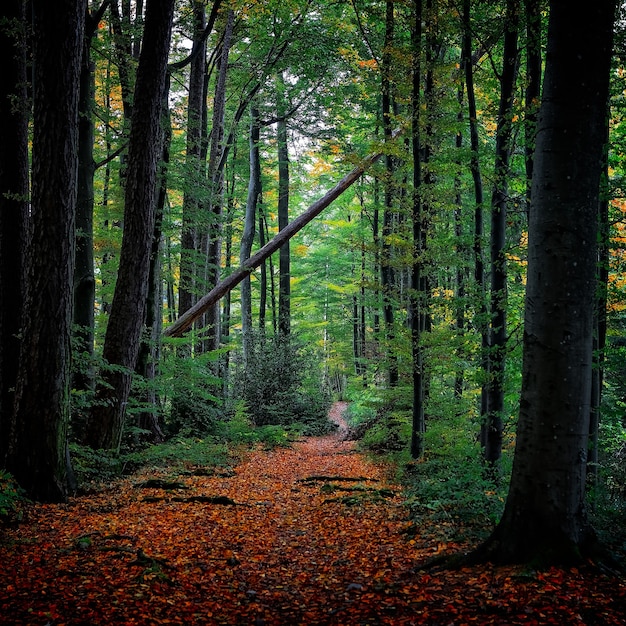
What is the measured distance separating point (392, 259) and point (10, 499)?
7.68 metres

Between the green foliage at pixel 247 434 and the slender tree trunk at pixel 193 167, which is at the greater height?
the slender tree trunk at pixel 193 167

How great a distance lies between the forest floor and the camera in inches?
120

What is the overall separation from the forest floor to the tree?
1.10ft

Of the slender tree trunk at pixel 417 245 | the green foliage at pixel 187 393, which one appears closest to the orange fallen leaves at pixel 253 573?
the slender tree trunk at pixel 417 245

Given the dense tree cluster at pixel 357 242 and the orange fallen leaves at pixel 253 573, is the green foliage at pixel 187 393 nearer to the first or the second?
the dense tree cluster at pixel 357 242

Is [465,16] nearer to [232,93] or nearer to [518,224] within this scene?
[518,224]

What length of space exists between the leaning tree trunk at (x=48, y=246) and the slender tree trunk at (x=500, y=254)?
5.73 m

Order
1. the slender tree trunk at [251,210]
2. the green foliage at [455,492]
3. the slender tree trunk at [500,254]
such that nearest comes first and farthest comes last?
1. the green foliage at [455,492]
2. the slender tree trunk at [500,254]
3. the slender tree trunk at [251,210]

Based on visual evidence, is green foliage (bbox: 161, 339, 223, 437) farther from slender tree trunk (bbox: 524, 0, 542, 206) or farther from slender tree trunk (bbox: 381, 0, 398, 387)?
slender tree trunk (bbox: 524, 0, 542, 206)

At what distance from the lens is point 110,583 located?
142 inches

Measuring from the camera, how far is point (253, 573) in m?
4.26

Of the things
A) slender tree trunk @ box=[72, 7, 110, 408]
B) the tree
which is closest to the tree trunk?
slender tree trunk @ box=[72, 7, 110, 408]

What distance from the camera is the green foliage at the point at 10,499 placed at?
16.9 feet

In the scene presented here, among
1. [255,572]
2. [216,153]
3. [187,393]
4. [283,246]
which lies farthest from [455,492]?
[283,246]
